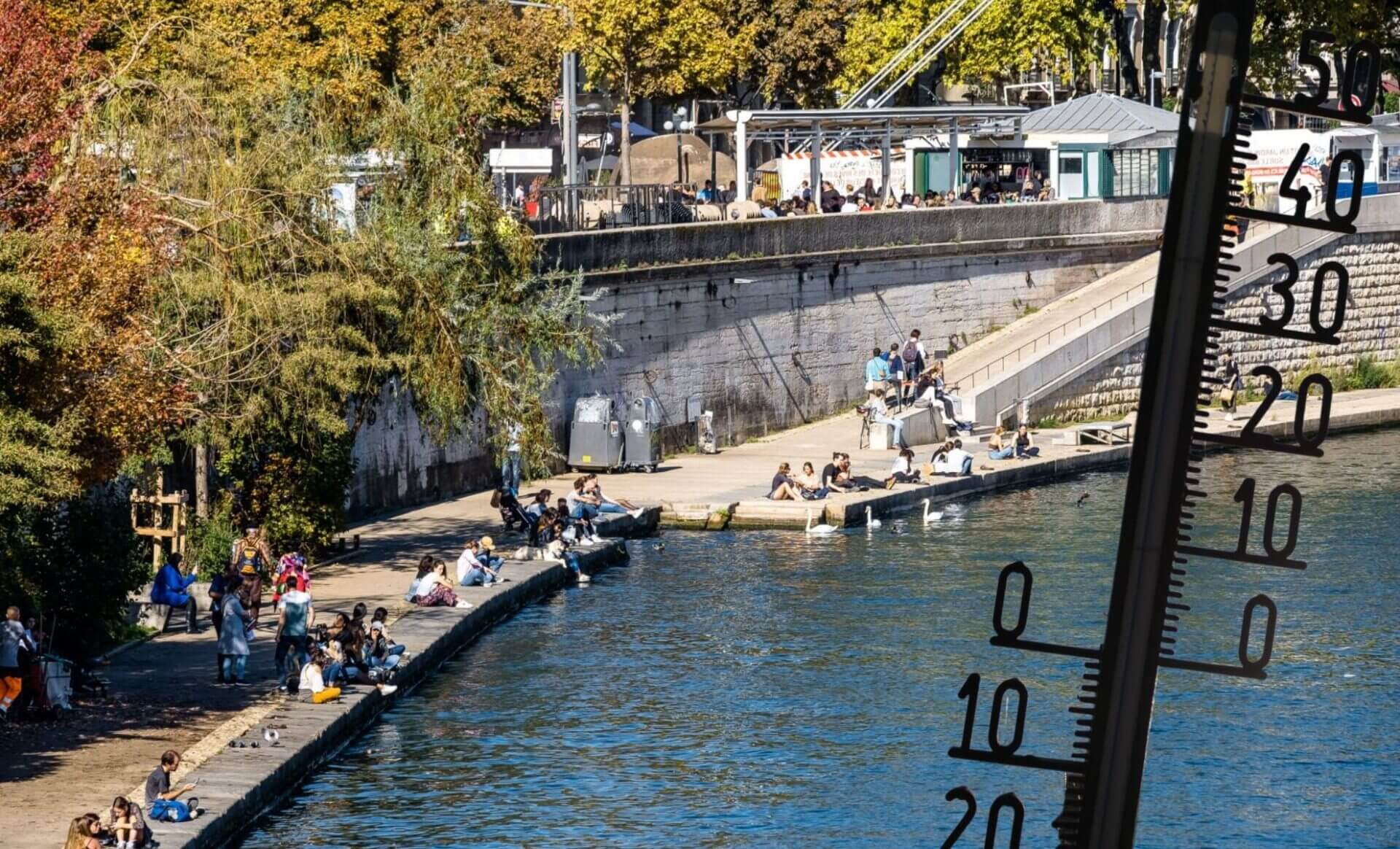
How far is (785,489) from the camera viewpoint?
34.5 m

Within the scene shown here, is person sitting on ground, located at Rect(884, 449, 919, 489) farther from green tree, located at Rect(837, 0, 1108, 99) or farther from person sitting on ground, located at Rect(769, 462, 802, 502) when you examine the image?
green tree, located at Rect(837, 0, 1108, 99)

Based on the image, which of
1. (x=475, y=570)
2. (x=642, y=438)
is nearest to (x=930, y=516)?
(x=642, y=438)

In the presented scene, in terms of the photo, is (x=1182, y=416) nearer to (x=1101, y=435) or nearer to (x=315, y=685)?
(x=315, y=685)

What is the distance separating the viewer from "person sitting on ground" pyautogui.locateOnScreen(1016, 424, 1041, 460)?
3878 cm

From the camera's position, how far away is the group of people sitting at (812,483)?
1358 inches

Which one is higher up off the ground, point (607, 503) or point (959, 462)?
point (959, 462)

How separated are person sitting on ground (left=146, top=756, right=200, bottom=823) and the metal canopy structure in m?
27.2

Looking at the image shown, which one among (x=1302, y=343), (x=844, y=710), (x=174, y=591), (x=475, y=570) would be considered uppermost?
(x=1302, y=343)

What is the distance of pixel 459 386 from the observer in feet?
91.0

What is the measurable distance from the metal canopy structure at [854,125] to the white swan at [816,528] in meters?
10.4

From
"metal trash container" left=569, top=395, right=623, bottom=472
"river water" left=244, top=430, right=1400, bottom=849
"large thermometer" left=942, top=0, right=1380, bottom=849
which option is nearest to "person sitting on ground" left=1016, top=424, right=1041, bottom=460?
"river water" left=244, top=430, right=1400, bottom=849

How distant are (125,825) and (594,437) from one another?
22.7 m

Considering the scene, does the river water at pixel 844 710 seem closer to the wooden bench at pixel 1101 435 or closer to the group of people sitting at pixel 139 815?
the group of people sitting at pixel 139 815

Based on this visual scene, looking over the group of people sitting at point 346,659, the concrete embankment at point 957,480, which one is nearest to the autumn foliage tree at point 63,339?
the group of people sitting at point 346,659
